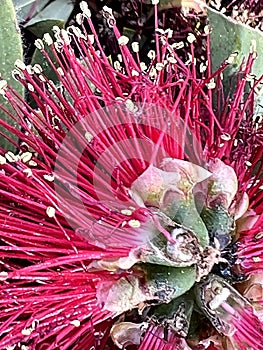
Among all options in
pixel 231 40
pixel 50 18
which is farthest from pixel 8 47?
pixel 231 40

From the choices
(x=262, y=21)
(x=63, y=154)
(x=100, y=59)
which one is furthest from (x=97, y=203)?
(x=262, y=21)

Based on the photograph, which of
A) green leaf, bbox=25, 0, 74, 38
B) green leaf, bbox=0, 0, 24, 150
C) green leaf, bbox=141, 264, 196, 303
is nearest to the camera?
green leaf, bbox=141, 264, 196, 303

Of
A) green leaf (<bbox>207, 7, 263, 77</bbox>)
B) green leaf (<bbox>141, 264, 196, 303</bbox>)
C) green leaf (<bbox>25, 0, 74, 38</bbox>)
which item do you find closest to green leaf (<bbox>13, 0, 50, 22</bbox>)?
green leaf (<bbox>25, 0, 74, 38</bbox>)

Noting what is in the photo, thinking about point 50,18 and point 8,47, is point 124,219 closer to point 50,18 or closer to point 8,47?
point 8,47

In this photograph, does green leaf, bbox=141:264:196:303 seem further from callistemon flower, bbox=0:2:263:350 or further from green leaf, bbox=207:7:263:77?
green leaf, bbox=207:7:263:77

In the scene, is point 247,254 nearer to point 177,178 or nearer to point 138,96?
point 177,178

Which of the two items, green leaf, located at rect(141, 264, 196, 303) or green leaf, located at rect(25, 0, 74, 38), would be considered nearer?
green leaf, located at rect(141, 264, 196, 303)
